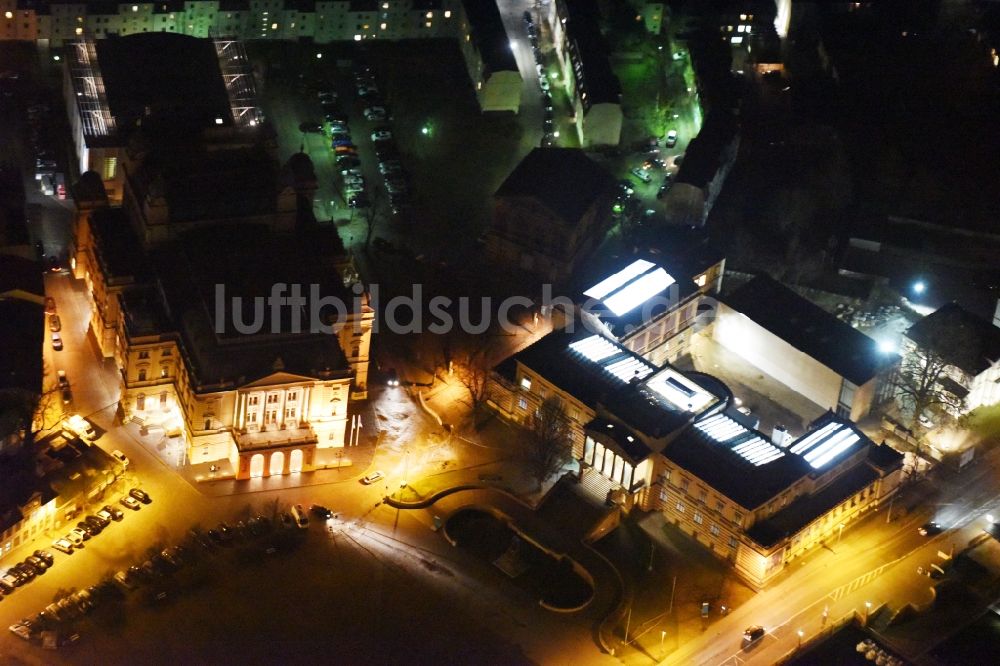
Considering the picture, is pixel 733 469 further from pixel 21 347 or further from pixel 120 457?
pixel 21 347

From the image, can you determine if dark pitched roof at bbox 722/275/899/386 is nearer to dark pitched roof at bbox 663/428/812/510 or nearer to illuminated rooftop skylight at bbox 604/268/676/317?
illuminated rooftop skylight at bbox 604/268/676/317

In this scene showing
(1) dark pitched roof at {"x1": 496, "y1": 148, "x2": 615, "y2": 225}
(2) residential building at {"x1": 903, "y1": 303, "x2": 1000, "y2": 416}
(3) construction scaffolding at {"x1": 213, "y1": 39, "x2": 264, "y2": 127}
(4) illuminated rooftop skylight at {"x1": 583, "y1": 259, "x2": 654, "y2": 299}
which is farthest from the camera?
(3) construction scaffolding at {"x1": 213, "y1": 39, "x2": 264, "y2": 127}

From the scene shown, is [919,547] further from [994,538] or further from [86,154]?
[86,154]

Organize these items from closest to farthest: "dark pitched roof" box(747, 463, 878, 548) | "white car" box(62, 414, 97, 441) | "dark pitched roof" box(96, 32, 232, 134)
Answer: "dark pitched roof" box(747, 463, 878, 548) < "white car" box(62, 414, 97, 441) < "dark pitched roof" box(96, 32, 232, 134)

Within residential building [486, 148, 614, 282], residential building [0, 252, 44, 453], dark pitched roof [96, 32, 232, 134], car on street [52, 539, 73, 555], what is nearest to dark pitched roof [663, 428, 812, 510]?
residential building [486, 148, 614, 282]

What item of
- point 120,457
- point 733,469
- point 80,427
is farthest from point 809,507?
point 80,427

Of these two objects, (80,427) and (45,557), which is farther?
(80,427)
